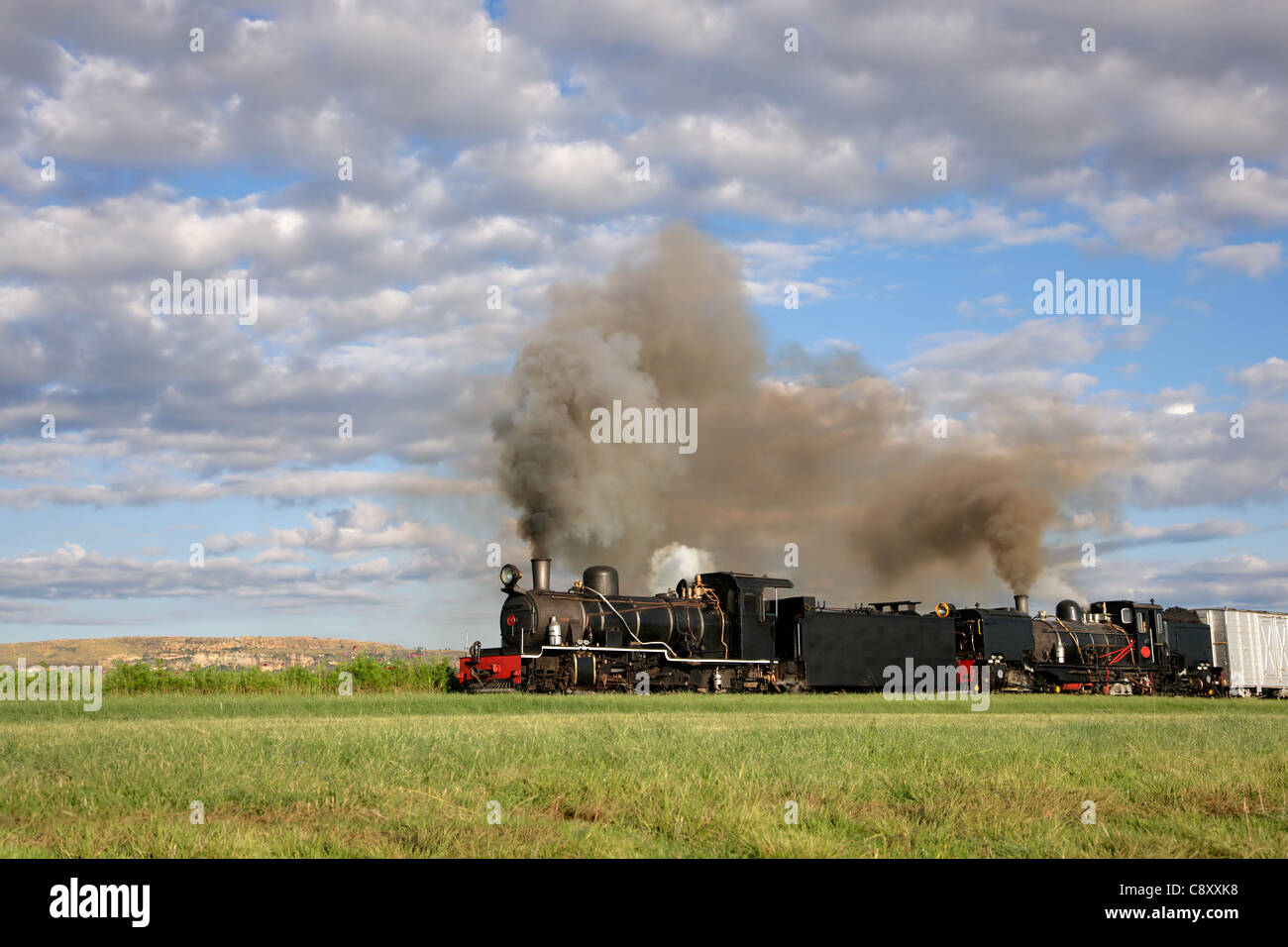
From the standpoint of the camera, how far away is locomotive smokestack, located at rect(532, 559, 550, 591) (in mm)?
34469

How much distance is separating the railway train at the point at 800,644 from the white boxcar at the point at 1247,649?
38.9 inches

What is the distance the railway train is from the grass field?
1680cm

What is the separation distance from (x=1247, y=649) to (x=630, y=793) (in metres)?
56.6

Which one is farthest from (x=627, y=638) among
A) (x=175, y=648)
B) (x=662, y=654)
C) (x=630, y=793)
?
(x=175, y=648)

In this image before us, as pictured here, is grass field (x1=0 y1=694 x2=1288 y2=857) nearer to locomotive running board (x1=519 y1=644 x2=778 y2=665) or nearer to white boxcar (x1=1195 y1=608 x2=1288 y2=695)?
locomotive running board (x1=519 y1=644 x2=778 y2=665)

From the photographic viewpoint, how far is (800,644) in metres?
39.7

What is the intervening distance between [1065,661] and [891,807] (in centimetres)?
4227

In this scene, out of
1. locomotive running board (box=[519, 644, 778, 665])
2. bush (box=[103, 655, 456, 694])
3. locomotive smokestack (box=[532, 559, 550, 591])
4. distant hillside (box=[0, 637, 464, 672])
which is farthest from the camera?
distant hillside (box=[0, 637, 464, 672])

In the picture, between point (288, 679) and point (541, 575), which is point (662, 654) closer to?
point (541, 575)

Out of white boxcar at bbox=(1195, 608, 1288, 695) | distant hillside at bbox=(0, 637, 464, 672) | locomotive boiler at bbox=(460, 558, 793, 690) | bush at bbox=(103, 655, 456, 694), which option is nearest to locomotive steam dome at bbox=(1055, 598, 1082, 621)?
white boxcar at bbox=(1195, 608, 1288, 695)
